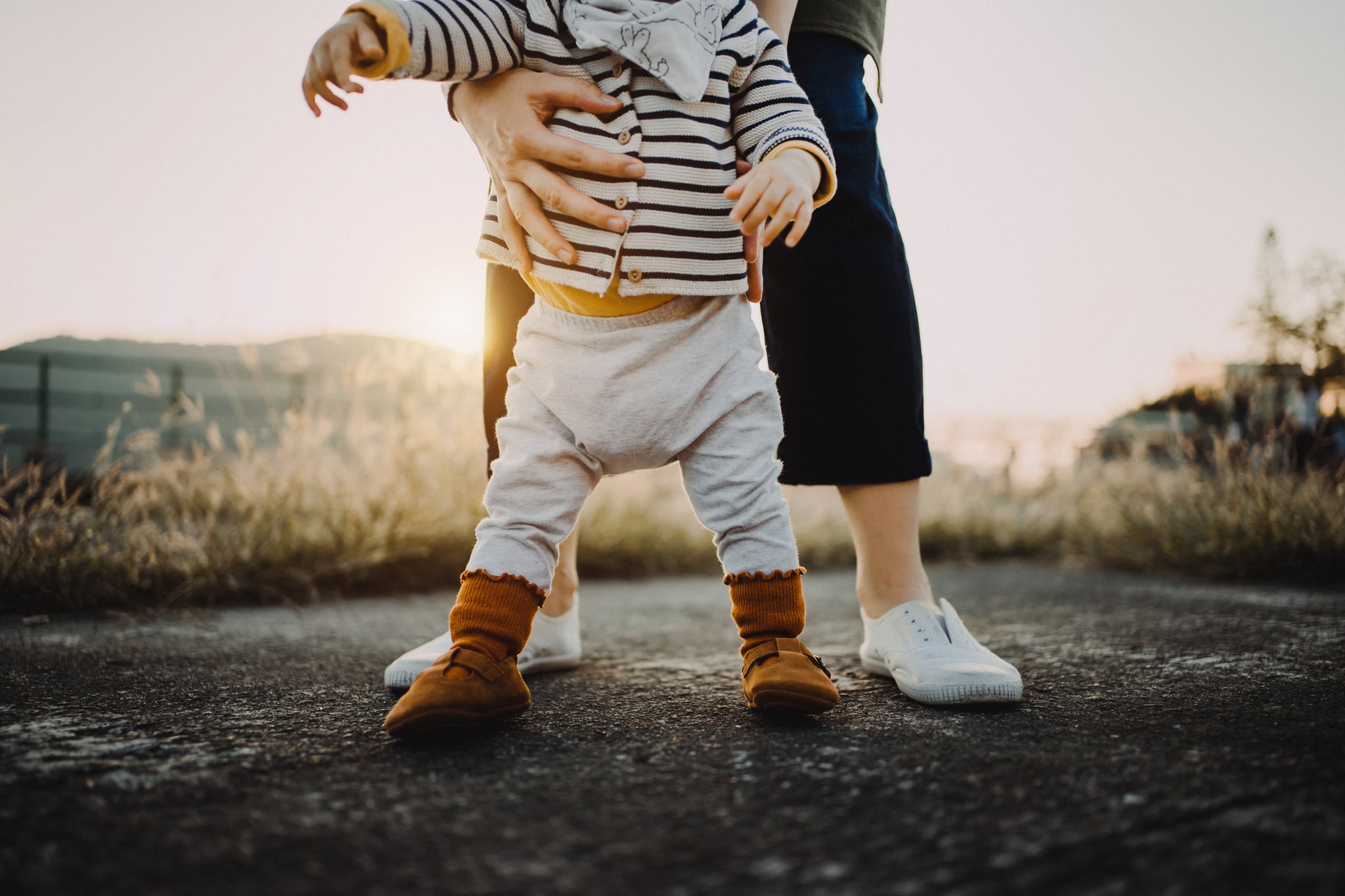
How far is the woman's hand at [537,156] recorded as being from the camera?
1154mm

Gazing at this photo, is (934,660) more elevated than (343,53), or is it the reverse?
(343,53)

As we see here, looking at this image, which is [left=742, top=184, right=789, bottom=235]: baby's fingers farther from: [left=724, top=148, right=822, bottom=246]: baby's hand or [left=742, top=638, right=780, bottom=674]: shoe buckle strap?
[left=742, top=638, right=780, bottom=674]: shoe buckle strap

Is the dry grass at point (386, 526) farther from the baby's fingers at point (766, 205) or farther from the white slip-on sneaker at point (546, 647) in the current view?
the baby's fingers at point (766, 205)

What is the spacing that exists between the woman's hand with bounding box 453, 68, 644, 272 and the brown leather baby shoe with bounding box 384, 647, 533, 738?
0.60 m

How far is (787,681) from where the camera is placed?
1052 millimetres

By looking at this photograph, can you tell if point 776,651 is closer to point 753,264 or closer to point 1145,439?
point 753,264

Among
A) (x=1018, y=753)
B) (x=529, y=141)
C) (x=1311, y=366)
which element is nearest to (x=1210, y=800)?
(x=1018, y=753)

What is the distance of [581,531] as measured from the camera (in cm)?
349

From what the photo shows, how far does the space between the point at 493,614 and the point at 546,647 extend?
0.41m

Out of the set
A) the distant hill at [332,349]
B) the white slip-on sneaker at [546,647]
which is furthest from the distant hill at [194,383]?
the white slip-on sneaker at [546,647]

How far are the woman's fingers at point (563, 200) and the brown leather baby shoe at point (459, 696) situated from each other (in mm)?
635

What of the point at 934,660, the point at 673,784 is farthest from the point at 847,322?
the point at 673,784

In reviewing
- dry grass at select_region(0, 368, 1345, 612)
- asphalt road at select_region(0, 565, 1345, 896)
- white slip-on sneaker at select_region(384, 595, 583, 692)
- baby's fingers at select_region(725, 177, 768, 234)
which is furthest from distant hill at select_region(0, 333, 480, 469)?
baby's fingers at select_region(725, 177, 768, 234)

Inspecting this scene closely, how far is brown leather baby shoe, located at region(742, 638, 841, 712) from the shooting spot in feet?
3.44
